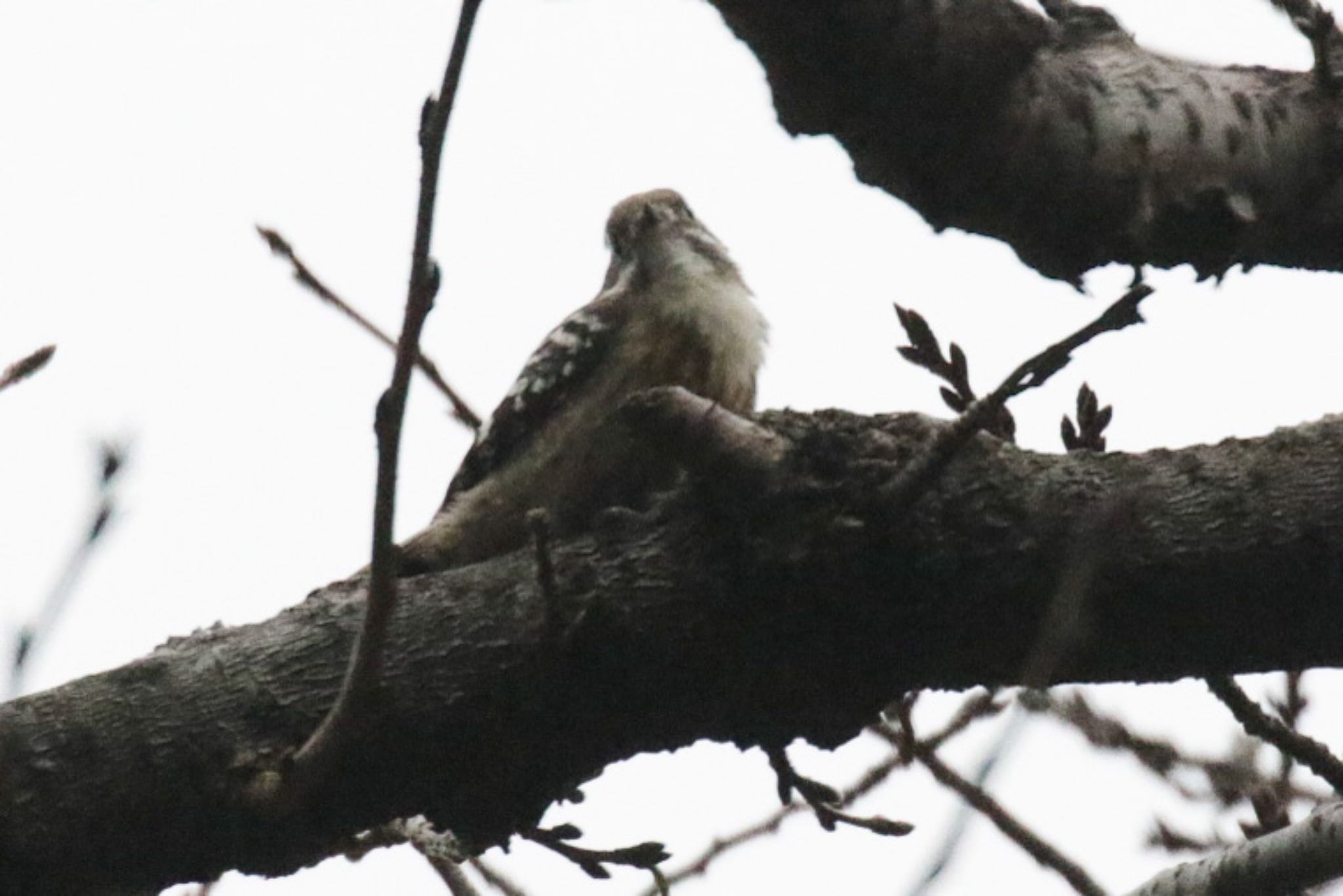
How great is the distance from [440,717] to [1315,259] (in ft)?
6.68

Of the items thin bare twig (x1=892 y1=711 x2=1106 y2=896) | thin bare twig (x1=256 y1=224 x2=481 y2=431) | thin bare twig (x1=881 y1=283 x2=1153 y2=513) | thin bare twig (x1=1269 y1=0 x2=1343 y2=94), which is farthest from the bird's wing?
thin bare twig (x1=1269 y1=0 x2=1343 y2=94)

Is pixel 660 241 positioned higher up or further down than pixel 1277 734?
higher up

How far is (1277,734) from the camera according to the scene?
3342mm

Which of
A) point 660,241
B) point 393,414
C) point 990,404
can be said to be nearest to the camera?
point 393,414

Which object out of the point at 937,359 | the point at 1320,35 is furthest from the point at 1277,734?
the point at 1320,35

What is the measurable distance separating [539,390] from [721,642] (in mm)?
1588

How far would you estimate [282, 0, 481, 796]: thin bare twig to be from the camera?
86.7 inches

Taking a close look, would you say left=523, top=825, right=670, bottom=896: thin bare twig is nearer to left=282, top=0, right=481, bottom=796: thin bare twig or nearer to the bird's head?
left=282, top=0, right=481, bottom=796: thin bare twig

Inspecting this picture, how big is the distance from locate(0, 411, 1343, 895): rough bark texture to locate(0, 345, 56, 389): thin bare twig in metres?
0.52

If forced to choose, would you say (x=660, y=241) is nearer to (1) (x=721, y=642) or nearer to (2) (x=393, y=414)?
(1) (x=721, y=642)

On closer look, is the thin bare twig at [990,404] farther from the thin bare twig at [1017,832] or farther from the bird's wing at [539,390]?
the bird's wing at [539,390]

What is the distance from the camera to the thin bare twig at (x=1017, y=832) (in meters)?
3.21

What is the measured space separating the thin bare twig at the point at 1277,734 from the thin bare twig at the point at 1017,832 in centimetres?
40

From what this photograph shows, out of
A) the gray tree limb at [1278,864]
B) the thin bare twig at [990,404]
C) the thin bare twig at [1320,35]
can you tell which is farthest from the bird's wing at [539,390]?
the gray tree limb at [1278,864]
